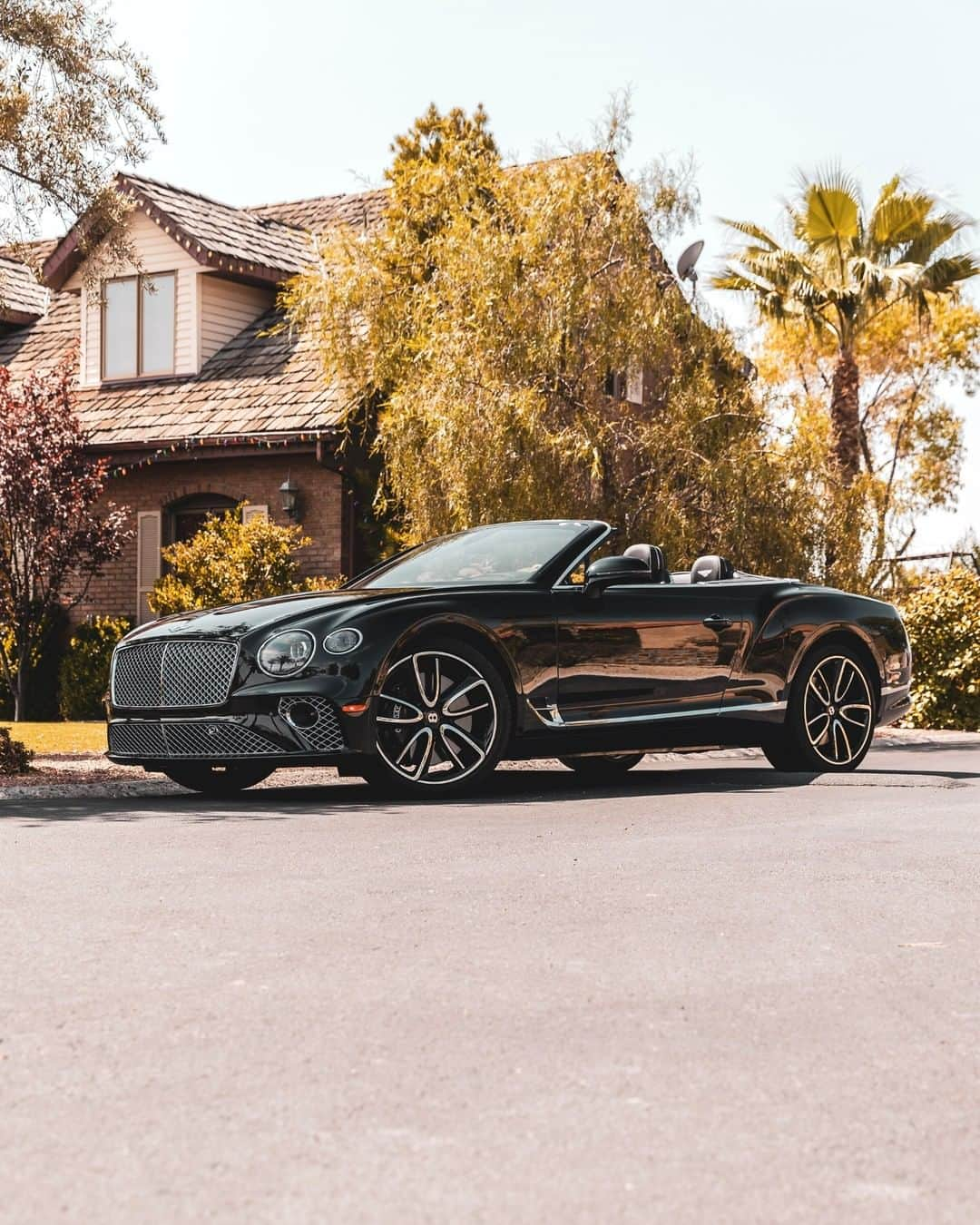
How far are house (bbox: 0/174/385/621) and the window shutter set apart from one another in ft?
0.06

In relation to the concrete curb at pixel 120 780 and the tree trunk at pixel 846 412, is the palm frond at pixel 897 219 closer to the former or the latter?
the tree trunk at pixel 846 412

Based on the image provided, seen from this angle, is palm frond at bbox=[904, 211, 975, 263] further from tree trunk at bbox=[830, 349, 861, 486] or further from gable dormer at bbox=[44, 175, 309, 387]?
gable dormer at bbox=[44, 175, 309, 387]

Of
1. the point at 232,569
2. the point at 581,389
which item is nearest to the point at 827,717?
the point at 581,389

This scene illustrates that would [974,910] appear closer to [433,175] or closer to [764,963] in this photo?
Result: [764,963]

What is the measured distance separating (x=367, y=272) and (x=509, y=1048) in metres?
16.1

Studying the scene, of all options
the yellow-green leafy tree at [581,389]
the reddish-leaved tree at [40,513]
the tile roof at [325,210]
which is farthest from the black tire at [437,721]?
the tile roof at [325,210]

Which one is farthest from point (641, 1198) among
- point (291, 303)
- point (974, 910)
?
point (291, 303)

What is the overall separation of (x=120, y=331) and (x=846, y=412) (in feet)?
38.0

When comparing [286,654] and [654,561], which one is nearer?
[286,654]

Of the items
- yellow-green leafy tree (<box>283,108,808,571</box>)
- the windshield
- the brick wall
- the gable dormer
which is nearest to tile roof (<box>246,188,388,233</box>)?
the gable dormer

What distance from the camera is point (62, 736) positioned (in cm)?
1744

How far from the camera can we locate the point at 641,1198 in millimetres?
3176

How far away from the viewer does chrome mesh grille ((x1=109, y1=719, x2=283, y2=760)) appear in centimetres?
948

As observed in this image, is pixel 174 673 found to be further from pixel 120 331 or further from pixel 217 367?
pixel 120 331
